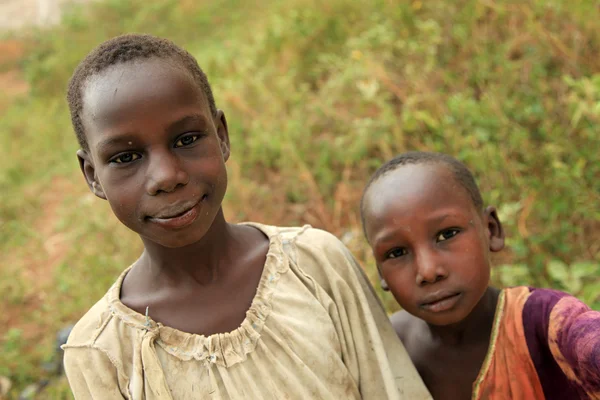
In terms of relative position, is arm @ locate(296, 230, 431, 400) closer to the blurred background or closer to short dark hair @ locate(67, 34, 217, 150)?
short dark hair @ locate(67, 34, 217, 150)

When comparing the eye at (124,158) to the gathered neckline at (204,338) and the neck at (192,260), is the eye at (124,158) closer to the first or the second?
the neck at (192,260)

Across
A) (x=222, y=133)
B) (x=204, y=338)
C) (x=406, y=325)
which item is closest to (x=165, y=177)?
(x=222, y=133)

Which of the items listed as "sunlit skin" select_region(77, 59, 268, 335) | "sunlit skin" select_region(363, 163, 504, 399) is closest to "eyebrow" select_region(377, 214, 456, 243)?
"sunlit skin" select_region(363, 163, 504, 399)

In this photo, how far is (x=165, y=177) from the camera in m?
1.33

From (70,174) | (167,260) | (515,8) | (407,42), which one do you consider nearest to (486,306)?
(167,260)

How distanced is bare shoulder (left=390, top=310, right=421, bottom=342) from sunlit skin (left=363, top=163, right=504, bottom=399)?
3.3 inches

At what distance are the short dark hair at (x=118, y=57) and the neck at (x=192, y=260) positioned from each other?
316 mm

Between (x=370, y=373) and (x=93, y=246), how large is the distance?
9.63 ft

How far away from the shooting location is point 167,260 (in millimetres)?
1569

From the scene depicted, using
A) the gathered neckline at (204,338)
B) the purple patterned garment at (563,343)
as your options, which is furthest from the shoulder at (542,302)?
the gathered neckline at (204,338)

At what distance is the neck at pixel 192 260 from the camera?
5.13ft

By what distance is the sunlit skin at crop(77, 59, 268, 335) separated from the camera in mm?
1350

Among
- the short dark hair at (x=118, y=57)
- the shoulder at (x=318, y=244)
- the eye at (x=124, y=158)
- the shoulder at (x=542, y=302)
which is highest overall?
the short dark hair at (x=118, y=57)

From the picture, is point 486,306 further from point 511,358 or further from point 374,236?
point 374,236
